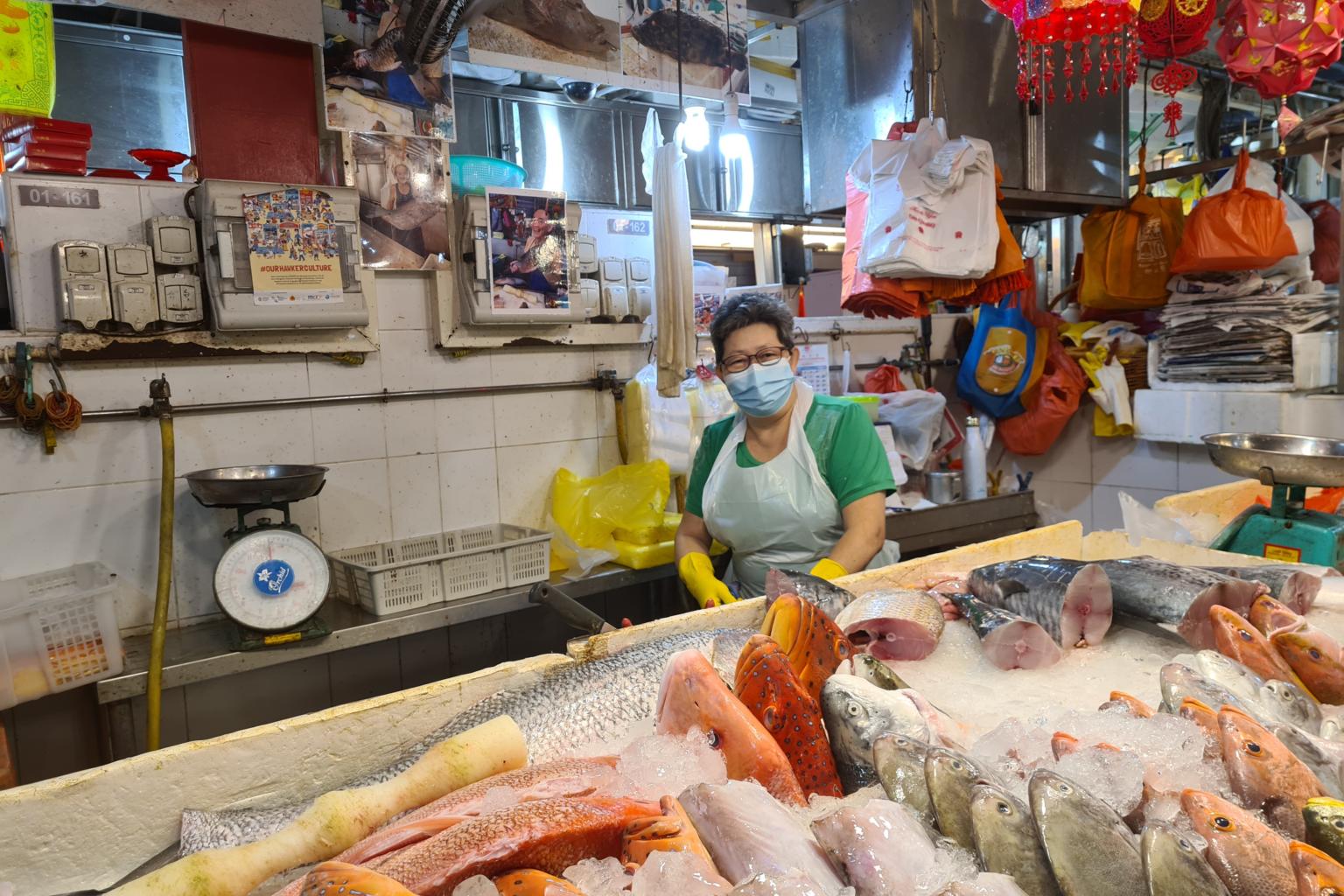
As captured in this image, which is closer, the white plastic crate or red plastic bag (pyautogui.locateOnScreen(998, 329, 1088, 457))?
the white plastic crate

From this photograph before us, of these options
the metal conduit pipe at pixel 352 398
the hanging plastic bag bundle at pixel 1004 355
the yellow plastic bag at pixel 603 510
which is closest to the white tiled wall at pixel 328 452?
the metal conduit pipe at pixel 352 398

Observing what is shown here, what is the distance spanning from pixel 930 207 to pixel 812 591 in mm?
2380

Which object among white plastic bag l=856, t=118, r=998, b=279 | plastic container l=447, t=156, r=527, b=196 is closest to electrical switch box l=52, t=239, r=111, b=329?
plastic container l=447, t=156, r=527, b=196

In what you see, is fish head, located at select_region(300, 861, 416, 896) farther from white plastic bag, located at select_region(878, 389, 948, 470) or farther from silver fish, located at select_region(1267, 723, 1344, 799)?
white plastic bag, located at select_region(878, 389, 948, 470)

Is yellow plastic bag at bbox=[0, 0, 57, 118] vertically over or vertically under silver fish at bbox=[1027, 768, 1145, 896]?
over

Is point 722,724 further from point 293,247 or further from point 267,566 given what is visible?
point 293,247

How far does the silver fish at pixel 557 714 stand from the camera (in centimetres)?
124

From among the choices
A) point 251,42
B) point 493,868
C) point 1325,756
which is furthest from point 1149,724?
point 251,42

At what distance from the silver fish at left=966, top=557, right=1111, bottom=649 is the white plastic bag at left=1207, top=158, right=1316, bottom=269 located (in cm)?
352

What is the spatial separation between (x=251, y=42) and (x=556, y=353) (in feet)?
6.00

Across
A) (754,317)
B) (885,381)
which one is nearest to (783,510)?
(754,317)

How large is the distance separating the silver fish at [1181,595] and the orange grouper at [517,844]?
135 centimetres

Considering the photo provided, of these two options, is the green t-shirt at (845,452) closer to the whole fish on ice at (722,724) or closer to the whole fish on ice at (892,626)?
the whole fish on ice at (892,626)

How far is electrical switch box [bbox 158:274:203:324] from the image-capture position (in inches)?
127
